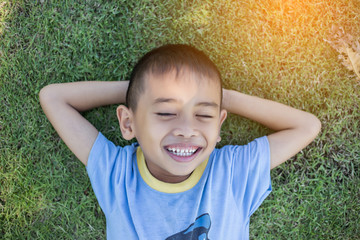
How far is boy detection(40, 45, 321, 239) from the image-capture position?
224cm

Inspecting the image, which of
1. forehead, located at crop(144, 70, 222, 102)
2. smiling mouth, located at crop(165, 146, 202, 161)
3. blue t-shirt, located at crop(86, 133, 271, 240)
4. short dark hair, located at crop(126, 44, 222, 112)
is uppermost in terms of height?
short dark hair, located at crop(126, 44, 222, 112)

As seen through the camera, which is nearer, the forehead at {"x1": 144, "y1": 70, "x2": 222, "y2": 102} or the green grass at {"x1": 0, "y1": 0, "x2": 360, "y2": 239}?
the forehead at {"x1": 144, "y1": 70, "x2": 222, "y2": 102}

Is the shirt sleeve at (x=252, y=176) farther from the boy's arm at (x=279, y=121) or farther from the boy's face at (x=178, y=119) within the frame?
the boy's face at (x=178, y=119)

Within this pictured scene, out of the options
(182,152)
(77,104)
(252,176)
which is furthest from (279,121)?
(77,104)

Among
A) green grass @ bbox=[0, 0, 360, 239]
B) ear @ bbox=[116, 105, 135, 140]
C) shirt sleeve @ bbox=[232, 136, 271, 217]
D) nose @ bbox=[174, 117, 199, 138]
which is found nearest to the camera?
nose @ bbox=[174, 117, 199, 138]

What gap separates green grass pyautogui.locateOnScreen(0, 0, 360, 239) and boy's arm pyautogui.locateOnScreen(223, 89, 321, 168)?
234 mm

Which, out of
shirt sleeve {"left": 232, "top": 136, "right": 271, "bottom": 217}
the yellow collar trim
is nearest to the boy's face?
the yellow collar trim

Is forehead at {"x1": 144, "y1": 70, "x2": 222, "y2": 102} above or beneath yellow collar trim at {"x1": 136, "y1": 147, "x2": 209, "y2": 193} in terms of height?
above

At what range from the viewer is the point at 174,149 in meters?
2.25

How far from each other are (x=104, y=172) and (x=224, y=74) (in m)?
1.25

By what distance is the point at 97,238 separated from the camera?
3.02m

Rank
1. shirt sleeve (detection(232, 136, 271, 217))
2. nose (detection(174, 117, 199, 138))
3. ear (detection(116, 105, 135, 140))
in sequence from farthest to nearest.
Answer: shirt sleeve (detection(232, 136, 271, 217))
ear (detection(116, 105, 135, 140))
nose (detection(174, 117, 199, 138))

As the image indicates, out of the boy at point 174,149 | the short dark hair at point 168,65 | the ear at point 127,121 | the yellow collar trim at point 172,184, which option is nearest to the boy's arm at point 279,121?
the boy at point 174,149

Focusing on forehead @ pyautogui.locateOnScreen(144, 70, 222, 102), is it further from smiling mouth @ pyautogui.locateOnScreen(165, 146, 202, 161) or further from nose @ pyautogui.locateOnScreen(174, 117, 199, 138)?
smiling mouth @ pyautogui.locateOnScreen(165, 146, 202, 161)
